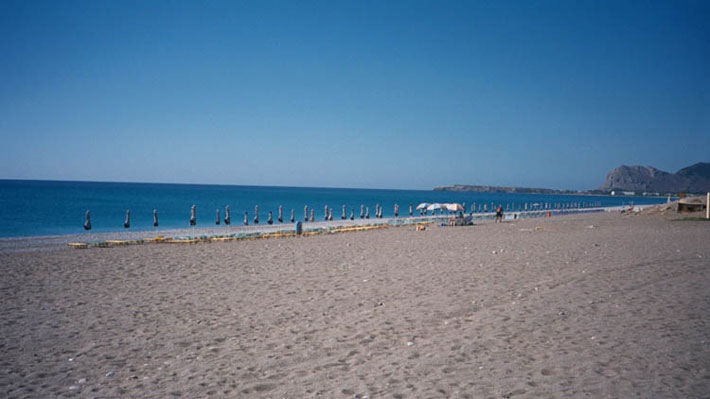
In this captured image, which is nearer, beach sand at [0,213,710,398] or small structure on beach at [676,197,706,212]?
beach sand at [0,213,710,398]

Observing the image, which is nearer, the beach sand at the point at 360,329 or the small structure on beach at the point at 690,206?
the beach sand at the point at 360,329

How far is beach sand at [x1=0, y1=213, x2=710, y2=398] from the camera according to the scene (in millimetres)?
4754

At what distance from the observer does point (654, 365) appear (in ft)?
16.8

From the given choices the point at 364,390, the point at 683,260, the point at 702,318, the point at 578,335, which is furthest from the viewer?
the point at 683,260

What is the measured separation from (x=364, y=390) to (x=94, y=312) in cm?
531

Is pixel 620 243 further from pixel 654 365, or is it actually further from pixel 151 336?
pixel 151 336

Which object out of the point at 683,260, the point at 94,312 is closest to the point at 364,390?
the point at 94,312

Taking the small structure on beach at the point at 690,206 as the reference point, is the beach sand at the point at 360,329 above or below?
Answer: below

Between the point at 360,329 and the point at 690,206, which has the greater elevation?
the point at 690,206

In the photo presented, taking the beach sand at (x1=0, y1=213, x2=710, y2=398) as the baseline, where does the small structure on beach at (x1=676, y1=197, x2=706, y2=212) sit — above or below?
above

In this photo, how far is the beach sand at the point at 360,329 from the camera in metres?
4.75

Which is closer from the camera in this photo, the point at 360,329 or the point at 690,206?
the point at 360,329

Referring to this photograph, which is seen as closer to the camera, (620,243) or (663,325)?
(663,325)

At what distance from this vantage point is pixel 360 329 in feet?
21.8
